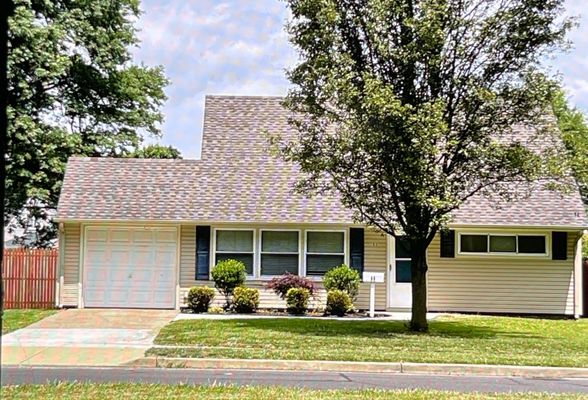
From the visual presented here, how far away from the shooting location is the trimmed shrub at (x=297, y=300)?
66.6 feet

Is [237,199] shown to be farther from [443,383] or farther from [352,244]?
[443,383]

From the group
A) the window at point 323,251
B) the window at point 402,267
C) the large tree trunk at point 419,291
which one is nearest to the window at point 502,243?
the window at point 402,267

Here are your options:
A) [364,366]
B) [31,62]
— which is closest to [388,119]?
[364,366]

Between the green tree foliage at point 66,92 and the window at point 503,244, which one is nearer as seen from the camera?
the window at point 503,244

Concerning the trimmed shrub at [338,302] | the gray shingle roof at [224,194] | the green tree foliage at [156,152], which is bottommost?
the trimmed shrub at [338,302]

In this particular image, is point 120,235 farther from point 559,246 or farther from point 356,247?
point 559,246

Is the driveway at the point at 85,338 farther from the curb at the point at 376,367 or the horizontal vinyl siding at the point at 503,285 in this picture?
the horizontal vinyl siding at the point at 503,285

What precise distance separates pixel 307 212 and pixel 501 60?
316 inches

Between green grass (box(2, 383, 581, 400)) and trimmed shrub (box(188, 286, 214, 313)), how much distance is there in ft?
35.1

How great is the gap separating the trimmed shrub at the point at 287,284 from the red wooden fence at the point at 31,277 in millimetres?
6564

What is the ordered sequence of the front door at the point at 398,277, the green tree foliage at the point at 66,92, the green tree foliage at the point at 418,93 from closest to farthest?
the green tree foliage at the point at 418,93
the front door at the point at 398,277
the green tree foliage at the point at 66,92

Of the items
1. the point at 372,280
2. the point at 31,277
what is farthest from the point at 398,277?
the point at 31,277

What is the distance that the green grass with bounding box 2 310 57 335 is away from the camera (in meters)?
17.1

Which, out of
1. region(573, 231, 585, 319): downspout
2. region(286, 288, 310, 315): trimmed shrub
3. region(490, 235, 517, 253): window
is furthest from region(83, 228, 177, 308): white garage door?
region(573, 231, 585, 319): downspout
